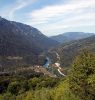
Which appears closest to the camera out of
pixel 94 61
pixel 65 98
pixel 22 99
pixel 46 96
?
pixel 94 61

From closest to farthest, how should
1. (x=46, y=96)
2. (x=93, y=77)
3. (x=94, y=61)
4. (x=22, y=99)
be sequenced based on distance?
(x=93, y=77) → (x=94, y=61) → (x=46, y=96) → (x=22, y=99)

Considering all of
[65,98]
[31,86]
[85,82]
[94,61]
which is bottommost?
[31,86]

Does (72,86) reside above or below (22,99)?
above

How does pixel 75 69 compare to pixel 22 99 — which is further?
pixel 22 99

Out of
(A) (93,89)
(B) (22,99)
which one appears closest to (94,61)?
(A) (93,89)

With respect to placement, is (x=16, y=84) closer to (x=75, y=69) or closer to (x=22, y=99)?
(x=22, y=99)

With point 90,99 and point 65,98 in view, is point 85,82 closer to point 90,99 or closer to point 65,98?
point 90,99
